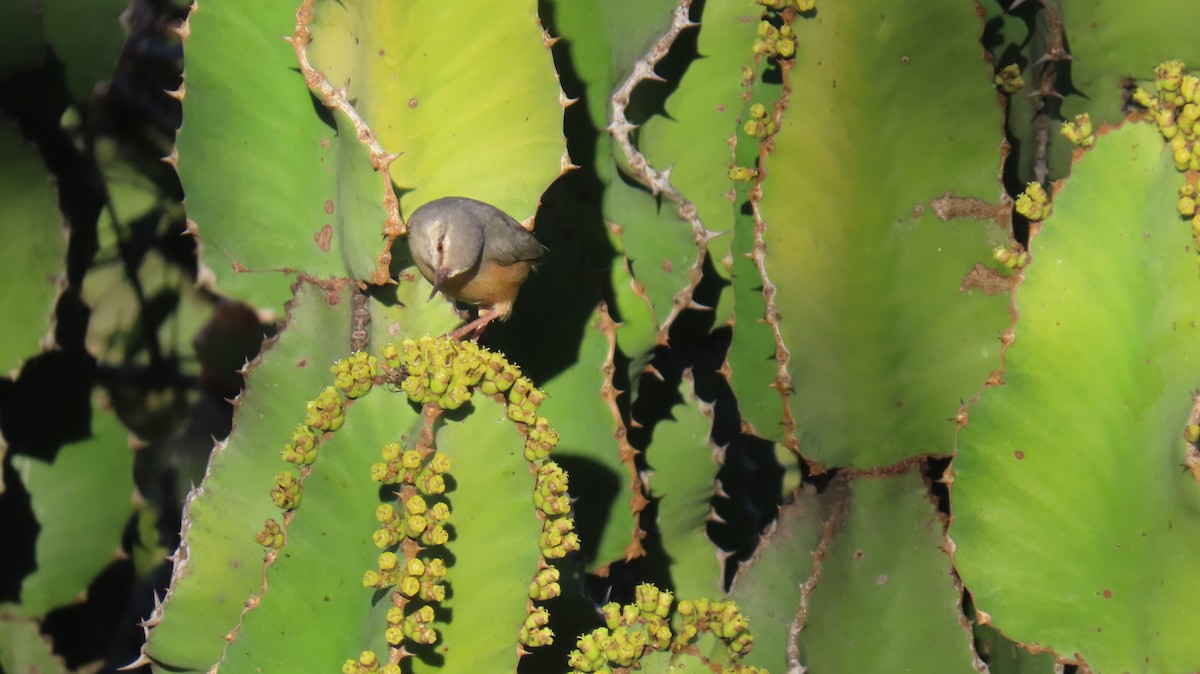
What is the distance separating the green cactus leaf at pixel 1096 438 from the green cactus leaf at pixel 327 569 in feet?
2.14

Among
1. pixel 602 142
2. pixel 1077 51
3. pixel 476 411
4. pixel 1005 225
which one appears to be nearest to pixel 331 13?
pixel 602 142

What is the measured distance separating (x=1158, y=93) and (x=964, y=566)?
70 cm

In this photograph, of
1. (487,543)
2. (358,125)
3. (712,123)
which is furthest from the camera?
(712,123)

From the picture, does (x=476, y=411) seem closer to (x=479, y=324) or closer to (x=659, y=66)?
(x=479, y=324)

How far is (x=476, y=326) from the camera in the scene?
179 centimetres

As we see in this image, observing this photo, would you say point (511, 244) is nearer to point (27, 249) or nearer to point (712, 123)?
point (712, 123)

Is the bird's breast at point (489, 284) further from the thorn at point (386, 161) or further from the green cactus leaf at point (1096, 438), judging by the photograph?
the green cactus leaf at point (1096, 438)

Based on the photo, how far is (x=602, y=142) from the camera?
1.98 m

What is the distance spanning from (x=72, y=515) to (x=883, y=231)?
5.22 ft

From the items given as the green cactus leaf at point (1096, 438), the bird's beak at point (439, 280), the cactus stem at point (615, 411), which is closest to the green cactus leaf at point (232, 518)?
the bird's beak at point (439, 280)

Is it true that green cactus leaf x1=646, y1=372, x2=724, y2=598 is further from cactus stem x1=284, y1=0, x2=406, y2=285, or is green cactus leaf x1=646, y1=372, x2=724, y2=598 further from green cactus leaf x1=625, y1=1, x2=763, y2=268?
cactus stem x1=284, y1=0, x2=406, y2=285

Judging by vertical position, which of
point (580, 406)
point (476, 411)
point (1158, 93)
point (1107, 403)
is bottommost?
point (476, 411)

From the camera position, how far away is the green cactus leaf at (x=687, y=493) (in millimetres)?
1945

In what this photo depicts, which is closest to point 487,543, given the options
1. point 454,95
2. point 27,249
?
point 454,95
